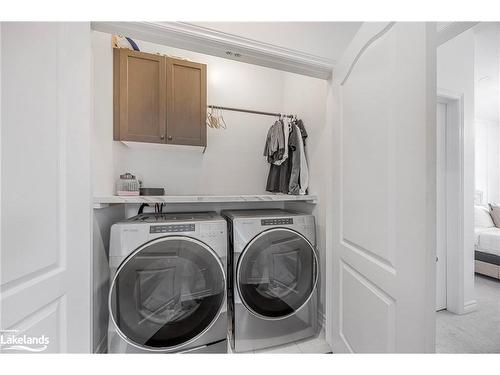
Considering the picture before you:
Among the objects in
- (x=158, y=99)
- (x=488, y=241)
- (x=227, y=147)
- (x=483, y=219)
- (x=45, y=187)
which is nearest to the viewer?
(x=45, y=187)

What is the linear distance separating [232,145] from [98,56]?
1.22m

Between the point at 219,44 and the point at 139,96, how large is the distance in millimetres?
800

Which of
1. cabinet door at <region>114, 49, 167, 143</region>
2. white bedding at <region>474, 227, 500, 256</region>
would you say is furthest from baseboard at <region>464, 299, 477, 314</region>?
cabinet door at <region>114, 49, 167, 143</region>

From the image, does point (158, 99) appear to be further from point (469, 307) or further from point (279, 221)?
point (469, 307)

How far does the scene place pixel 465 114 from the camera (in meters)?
1.74

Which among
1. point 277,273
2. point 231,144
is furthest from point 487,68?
point 277,273

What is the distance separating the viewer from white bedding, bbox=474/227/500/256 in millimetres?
2426

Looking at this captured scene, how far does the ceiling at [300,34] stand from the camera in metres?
1.01

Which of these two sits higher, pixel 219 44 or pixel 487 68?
pixel 487 68

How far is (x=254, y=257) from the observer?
1276 millimetres

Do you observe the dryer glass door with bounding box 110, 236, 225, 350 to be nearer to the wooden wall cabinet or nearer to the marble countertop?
the marble countertop

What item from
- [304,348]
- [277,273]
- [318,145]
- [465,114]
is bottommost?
[304,348]
